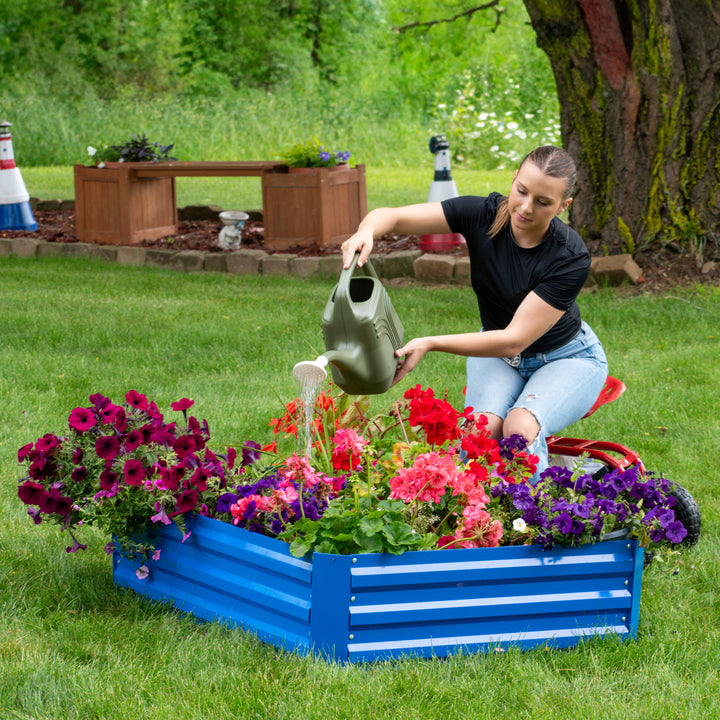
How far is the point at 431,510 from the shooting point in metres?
2.46

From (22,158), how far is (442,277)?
9285mm

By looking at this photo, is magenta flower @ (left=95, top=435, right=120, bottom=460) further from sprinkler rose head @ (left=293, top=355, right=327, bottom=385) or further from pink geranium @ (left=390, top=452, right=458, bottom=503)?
pink geranium @ (left=390, top=452, right=458, bottom=503)

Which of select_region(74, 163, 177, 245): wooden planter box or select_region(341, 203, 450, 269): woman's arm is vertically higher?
select_region(341, 203, 450, 269): woman's arm

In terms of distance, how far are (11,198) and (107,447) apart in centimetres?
680

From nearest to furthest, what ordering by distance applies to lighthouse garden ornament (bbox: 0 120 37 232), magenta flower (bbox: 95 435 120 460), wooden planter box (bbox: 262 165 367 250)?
magenta flower (bbox: 95 435 120 460) → wooden planter box (bbox: 262 165 367 250) → lighthouse garden ornament (bbox: 0 120 37 232)

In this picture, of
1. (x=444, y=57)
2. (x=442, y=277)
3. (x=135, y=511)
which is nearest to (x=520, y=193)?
(x=135, y=511)

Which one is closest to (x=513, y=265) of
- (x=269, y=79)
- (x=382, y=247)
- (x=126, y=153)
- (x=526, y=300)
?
(x=526, y=300)

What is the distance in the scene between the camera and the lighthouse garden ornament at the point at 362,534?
88.1 inches

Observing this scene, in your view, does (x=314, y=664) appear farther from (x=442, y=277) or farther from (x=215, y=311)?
A: (x=442, y=277)

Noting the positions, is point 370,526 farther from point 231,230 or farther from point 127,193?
→ point 127,193

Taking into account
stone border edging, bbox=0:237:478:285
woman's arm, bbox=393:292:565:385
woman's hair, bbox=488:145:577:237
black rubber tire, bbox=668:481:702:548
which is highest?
woman's hair, bbox=488:145:577:237

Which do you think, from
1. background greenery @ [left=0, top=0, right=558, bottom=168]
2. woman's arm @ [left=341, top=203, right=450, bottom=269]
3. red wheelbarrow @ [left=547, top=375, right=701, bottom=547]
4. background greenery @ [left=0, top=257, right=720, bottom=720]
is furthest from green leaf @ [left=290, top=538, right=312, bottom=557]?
background greenery @ [left=0, top=0, right=558, bottom=168]

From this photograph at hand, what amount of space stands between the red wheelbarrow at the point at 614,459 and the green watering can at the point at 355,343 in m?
0.86

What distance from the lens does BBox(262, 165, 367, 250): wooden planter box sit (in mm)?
7512
